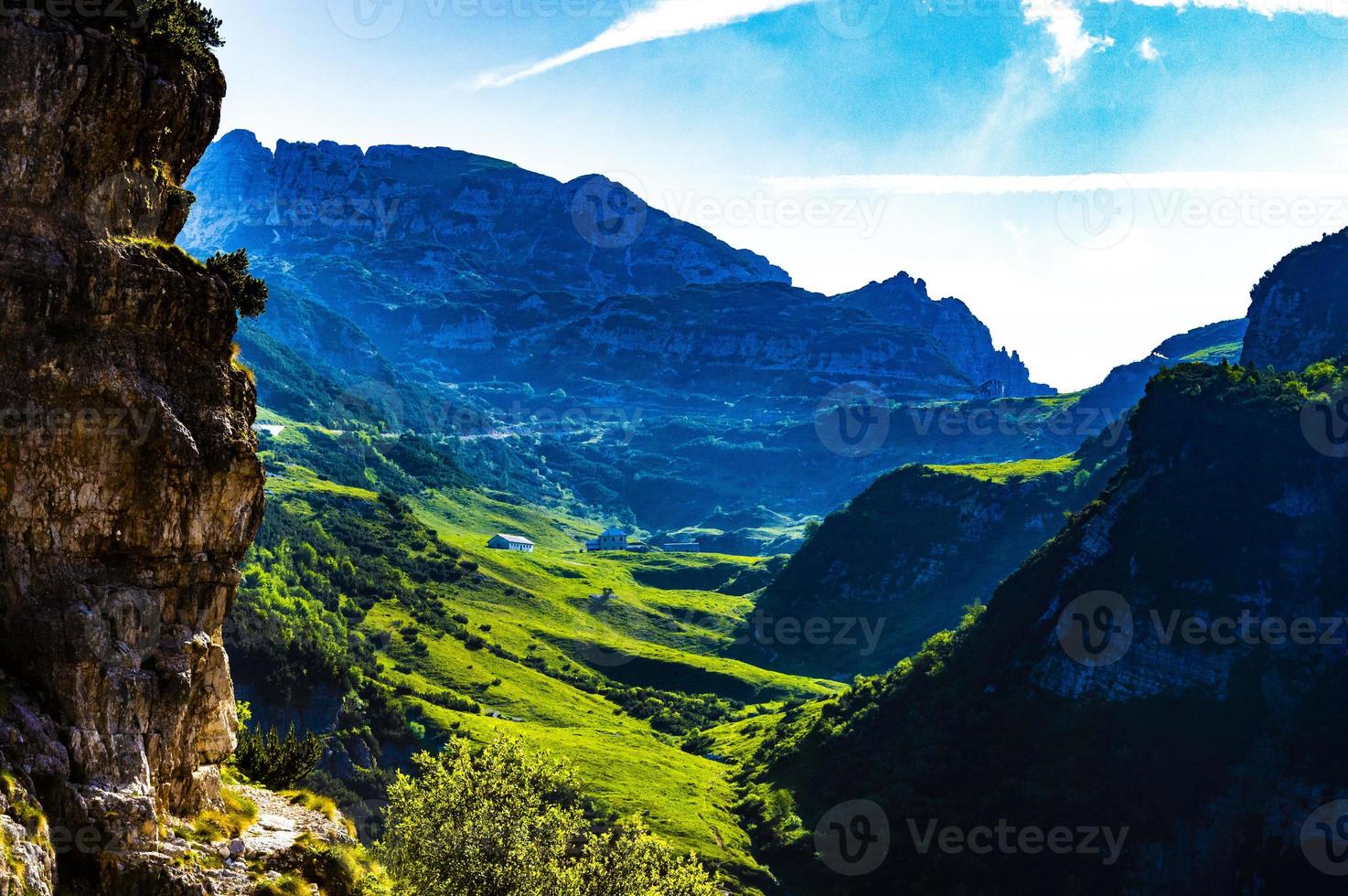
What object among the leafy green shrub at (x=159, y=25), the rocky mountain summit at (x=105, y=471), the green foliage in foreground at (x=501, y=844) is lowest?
the green foliage in foreground at (x=501, y=844)

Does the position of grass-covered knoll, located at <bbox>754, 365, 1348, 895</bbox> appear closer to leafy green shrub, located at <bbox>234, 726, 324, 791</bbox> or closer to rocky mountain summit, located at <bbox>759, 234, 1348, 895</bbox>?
rocky mountain summit, located at <bbox>759, 234, 1348, 895</bbox>

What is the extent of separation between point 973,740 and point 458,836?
333ft

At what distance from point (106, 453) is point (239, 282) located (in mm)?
9447

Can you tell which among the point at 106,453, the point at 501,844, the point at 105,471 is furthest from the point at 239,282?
the point at 501,844

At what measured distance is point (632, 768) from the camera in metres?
156

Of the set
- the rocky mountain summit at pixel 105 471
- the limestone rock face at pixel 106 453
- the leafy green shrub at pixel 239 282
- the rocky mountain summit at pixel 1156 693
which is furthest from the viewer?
the rocky mountain summit at pixel 1156 693

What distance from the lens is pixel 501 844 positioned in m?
53.8

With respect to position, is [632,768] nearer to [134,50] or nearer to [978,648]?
[978,648]

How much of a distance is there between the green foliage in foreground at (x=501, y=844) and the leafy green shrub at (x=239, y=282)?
29742 millimetres

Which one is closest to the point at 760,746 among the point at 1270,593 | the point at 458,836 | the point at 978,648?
the point at 978,648

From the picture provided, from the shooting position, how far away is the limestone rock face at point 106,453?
31562mm

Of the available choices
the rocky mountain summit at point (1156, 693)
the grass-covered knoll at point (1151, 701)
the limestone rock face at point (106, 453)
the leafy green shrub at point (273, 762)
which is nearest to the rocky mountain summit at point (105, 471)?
the limestone rock face at point (106, 453)

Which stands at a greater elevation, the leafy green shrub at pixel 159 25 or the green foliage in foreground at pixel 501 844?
the leafy green shrub at pixel 159 25

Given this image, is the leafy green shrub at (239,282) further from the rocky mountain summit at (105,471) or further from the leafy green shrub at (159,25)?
the leafy green shrub at (159,25)
